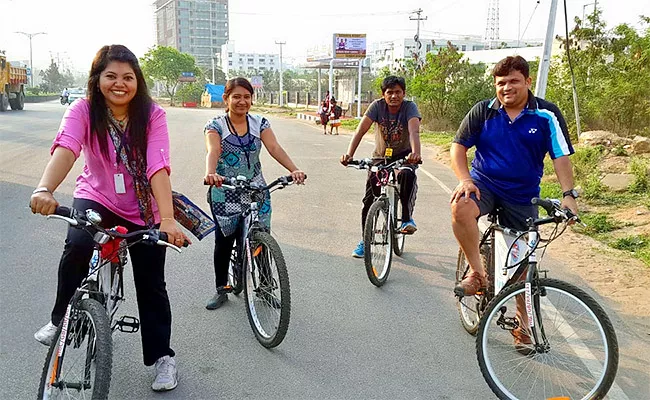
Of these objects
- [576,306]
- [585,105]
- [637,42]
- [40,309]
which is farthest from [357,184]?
[637,42]

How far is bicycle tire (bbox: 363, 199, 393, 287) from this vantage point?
5.06 m

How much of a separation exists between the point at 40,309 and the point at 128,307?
0.64 meters

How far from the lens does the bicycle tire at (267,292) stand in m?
3.74

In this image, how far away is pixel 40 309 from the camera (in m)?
4.44

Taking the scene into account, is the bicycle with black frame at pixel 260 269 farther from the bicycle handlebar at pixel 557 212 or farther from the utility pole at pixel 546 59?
the utility pole at pixel 546 59

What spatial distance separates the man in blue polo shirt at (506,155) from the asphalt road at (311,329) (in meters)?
0.67

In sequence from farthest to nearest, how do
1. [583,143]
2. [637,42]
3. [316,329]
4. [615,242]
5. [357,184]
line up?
[637,42] < [583,143] < [357,184] < [615,242] < [316,329]

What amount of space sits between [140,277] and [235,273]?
141cm

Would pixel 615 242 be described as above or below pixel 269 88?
below

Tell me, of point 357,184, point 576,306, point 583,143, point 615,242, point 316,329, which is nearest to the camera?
point 576,306

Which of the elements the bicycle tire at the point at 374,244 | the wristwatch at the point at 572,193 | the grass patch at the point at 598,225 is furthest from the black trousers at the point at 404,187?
the grass patch at the point at 598,225

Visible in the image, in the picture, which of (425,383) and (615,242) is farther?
(615,242)

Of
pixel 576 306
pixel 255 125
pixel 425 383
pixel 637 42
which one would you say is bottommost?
pixel 425 383

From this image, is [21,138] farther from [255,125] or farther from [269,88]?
[269,88]
